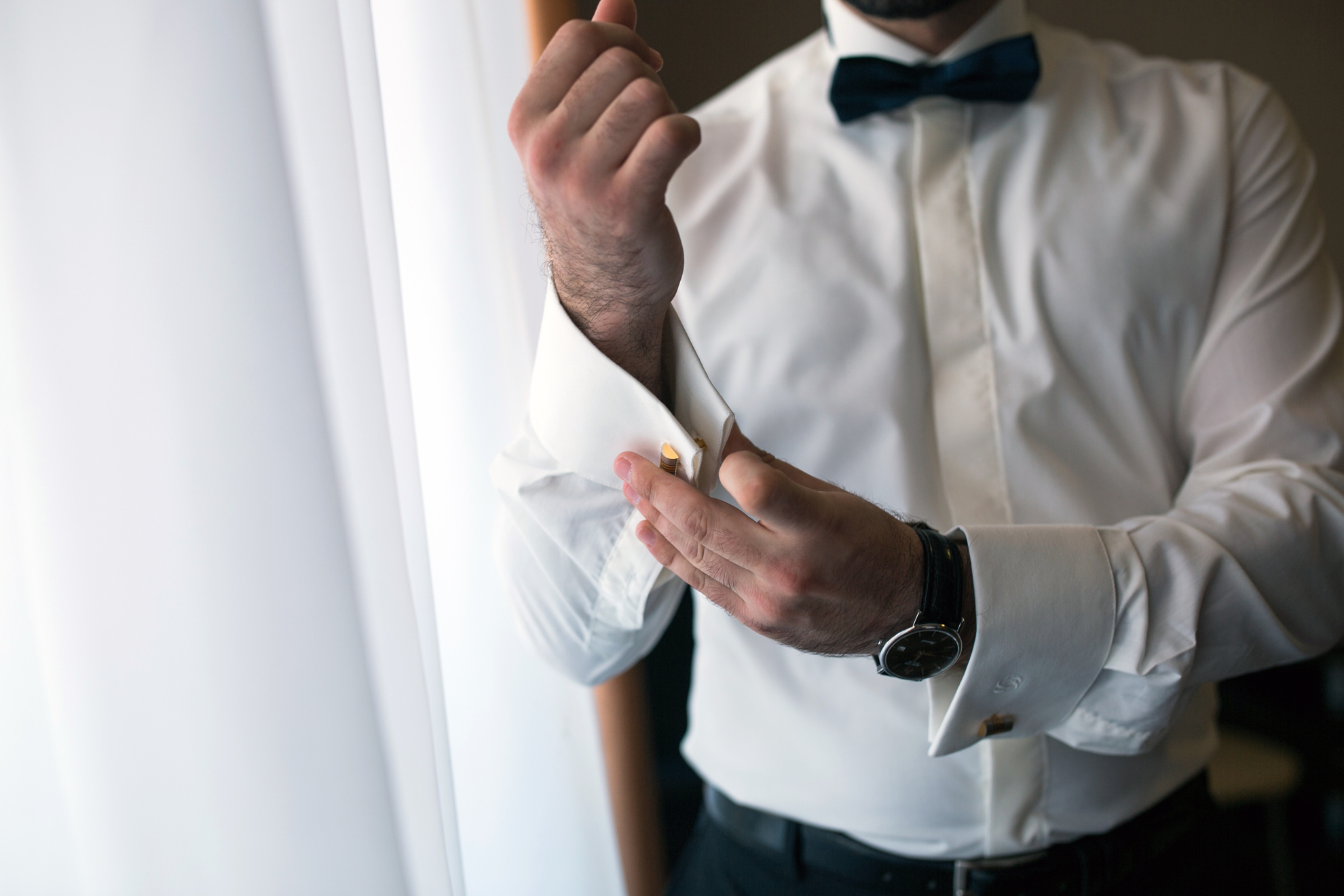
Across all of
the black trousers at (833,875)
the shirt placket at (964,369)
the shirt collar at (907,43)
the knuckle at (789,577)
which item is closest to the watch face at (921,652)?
the knuckle at (789,577)

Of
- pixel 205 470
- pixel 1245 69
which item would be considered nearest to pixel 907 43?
pixel 205 470

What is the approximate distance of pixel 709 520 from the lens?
512 millimetres

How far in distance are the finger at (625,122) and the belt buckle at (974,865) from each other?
0.71m

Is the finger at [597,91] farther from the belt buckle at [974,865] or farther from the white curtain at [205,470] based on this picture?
the belt buckle at [974,865]

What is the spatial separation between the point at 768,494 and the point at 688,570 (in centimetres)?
11

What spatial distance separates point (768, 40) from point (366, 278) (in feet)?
4.56

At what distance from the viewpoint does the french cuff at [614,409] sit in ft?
1.82

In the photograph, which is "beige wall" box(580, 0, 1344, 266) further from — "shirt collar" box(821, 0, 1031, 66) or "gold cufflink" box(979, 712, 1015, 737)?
"gold cufflink" box(979, 712, 1015, 737)

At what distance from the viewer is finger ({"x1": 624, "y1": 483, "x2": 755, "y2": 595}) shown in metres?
0.53

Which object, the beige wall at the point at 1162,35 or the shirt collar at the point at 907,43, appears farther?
the beige wall at the point at 1162,35

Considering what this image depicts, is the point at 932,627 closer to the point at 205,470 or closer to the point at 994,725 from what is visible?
the point at 994,725

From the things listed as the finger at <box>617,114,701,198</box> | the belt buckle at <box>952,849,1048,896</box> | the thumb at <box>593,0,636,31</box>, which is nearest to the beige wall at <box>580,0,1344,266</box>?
the thumb at <box>593,0,636,31</box>

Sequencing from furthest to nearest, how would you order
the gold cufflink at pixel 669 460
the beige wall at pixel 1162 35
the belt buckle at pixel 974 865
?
1. the beige wall at pixel 1162 35
2. the belt buckle at pixel 974 865
3. the gold cufflink at pixel 669 460

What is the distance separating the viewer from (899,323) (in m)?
0.81
